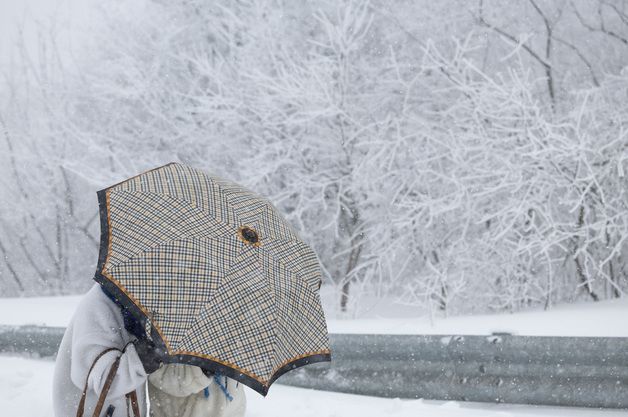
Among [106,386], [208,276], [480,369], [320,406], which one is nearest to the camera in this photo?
[106,386]

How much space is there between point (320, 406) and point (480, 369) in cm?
111

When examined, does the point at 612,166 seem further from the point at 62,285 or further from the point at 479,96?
the point at 62,285

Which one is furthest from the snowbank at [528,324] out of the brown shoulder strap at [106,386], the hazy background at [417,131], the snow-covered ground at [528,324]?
the brown shoulder strap at [106,386]

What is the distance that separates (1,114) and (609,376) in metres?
22.1

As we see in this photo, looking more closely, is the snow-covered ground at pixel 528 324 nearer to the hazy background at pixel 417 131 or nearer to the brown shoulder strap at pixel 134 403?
the hazy background at pixel 417 131

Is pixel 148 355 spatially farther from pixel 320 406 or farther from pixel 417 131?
pixel 417 131

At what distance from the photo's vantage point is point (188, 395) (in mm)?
2771

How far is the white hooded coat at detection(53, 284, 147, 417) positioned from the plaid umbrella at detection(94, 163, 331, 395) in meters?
0.14

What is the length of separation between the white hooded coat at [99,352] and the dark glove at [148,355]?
0.9 inches

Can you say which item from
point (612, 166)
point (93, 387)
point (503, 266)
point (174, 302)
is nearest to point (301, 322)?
point (174, 302)

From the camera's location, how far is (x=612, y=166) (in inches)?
329

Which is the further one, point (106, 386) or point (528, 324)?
point (528, 324)

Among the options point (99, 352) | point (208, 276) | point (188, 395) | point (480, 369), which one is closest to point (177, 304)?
point (208, 276)

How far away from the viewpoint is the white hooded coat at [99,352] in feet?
8.03
